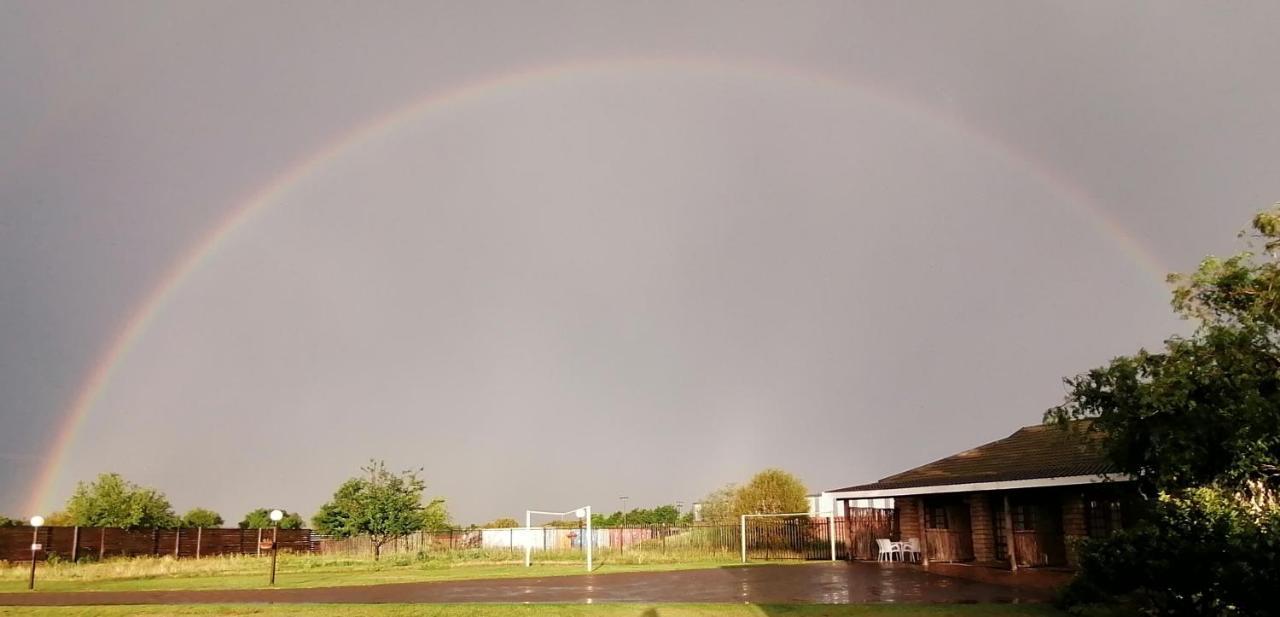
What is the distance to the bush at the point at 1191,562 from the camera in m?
11.8

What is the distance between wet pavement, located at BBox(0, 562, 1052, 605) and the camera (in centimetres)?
1873

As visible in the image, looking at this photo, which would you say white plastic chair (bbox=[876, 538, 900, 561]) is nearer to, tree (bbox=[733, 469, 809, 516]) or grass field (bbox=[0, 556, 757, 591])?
grass field (bbox=[0, 556, 757, 591])

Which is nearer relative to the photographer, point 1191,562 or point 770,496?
point 1191,562

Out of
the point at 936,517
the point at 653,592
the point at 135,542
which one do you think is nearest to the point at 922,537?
the point at 936,517

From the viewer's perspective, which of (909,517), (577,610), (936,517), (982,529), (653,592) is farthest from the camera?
(909,517)

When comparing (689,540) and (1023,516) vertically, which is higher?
(1023,516)

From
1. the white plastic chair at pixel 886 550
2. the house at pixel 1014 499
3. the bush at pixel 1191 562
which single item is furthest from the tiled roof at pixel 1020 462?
the bush at pixel 1191 562

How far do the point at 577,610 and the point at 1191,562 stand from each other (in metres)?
9.79

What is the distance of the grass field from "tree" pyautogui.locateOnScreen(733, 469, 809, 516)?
22.2 metres

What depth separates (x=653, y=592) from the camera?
807 inches

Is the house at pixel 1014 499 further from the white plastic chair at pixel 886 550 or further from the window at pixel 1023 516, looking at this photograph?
the white plastic chair at pixel 886 550

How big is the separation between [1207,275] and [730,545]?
2512cm

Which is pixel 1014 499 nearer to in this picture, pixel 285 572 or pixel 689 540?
pixel 689 540

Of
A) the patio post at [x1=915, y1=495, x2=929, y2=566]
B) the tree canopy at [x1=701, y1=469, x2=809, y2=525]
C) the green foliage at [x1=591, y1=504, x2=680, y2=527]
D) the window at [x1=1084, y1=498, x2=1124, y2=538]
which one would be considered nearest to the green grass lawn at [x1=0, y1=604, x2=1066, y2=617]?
the window at [x1=1084, y1=498, x2=1124, y2=538]
